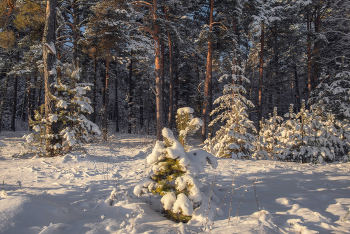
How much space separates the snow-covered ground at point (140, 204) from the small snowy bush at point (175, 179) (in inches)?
9.0

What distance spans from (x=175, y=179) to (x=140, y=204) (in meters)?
0.78

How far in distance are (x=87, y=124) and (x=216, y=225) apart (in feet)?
18.2

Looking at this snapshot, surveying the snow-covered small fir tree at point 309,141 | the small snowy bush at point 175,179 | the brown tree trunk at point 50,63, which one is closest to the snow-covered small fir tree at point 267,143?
the snow-covered small fir tree at point 309,141

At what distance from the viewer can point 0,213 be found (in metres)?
2.01

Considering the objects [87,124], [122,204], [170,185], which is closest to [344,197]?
[170,185]

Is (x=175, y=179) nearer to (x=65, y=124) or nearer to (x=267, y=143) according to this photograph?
(x=65, y=124)

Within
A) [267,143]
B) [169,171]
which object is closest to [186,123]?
[169,171]

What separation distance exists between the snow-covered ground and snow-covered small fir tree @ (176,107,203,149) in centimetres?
104

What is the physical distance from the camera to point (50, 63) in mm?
6609

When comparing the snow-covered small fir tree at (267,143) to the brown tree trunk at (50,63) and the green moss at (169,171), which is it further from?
the brown tree trunk at (50,63)

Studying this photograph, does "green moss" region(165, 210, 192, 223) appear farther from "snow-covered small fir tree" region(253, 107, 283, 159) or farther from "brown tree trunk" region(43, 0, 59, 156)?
"snow-covered small fir tree" region(253, 107, 283, 159)

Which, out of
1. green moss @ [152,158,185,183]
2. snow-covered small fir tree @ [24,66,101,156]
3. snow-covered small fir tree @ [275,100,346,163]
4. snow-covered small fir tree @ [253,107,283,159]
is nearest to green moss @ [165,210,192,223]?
green moss @ [152,158,185,183]

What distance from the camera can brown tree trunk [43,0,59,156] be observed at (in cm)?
628

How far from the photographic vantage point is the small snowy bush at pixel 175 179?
91.5 inches
